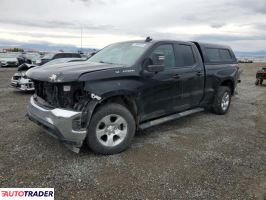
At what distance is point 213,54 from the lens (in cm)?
636

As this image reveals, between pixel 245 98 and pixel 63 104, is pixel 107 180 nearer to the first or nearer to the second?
pixel 63 104

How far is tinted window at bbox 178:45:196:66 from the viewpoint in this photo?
209 inches

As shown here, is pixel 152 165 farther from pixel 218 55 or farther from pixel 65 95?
pixel 218 55

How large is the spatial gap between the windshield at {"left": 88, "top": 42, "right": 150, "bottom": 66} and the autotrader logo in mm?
2370

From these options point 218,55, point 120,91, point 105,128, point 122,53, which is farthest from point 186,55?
point 105,128

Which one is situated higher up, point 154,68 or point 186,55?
point 186,55

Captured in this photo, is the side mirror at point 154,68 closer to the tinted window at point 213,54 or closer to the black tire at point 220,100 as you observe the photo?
the tinted window at point 213,54

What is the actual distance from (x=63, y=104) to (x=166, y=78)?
1981 mm

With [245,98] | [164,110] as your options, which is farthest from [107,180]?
[245,98]

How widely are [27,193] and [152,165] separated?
1715mm

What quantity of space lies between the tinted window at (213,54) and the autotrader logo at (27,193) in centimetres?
469

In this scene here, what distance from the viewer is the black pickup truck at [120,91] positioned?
3.68 metres

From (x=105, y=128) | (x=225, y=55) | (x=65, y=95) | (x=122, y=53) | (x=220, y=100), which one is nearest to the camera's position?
(x=65, y=95)

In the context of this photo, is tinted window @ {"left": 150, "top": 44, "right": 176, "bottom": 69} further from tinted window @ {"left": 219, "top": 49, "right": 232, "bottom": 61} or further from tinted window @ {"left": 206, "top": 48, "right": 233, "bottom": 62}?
tinted window @ {"left": 219, "top": 49, "right": 232, "bottom": 61}
